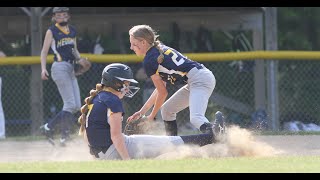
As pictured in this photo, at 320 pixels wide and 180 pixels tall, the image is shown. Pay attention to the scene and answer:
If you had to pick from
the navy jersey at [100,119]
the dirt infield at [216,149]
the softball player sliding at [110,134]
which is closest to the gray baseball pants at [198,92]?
the dirt infield at [216,149]

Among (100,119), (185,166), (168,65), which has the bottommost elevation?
(185,166)

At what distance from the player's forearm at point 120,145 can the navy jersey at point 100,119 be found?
23 centimetres

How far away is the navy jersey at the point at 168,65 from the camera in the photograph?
1119cm

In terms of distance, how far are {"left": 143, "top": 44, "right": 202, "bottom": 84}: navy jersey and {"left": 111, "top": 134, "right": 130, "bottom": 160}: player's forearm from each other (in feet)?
3.73

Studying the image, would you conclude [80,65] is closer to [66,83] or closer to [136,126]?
[66,83]

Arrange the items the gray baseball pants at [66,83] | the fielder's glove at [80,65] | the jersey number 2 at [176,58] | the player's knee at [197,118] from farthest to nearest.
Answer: the fielder's glove at [80,65], the gray baseball pants at [66,83], the jersey number 2 at [176,58], the player's knee at [197,118]

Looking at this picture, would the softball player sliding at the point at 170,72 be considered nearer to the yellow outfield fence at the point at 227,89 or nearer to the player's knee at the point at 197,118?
the player's knee at the point at 197,118

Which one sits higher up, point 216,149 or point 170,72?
point 170,72

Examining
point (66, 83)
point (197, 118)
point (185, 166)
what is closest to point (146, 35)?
point (197, 118)

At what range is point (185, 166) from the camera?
9.20 m

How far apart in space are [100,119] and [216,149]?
4.55 feet

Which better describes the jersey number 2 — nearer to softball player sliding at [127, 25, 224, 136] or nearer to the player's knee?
softball player sliding at [127, 25, 224, 136]
